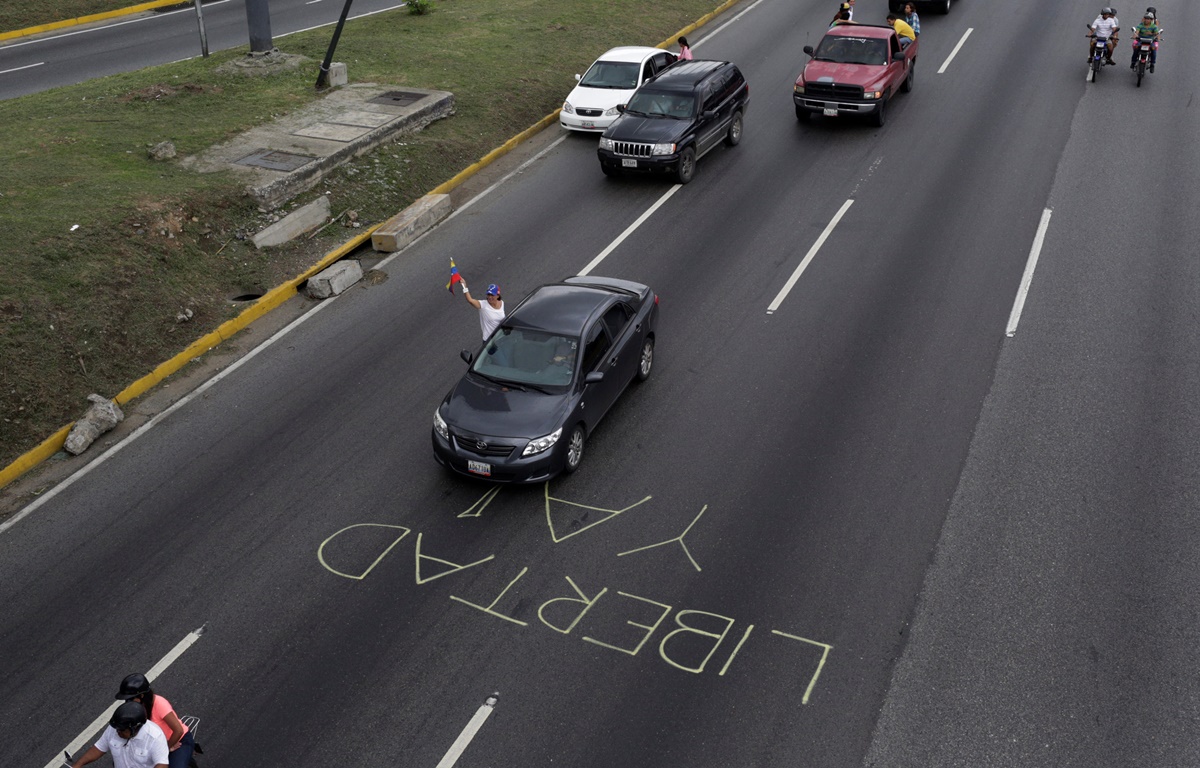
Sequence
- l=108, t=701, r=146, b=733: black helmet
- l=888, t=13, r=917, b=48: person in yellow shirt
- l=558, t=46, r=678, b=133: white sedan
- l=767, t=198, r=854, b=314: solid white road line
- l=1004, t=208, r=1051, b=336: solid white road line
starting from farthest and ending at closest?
l=888, t=13, r=917, b=48: person in yellow shirt
l=558, t=46, r=678, b=133: white sedan
l=767, t=198, r=854, b=314: solid white road line
l=1004, t=208, r=1051, b=336: solid white road line
l=108, t=701, r=146, b=733: black helmet

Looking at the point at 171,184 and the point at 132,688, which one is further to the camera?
the point at 171,184

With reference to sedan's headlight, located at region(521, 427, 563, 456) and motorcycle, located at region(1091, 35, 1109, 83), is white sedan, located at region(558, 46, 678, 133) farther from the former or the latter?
sedan's headlight, located at region(521, 427, 563, 456)

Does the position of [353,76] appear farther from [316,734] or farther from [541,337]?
[316,734]

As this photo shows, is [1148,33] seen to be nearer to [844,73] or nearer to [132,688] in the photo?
[844,73]

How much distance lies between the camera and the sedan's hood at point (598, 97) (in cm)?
2186

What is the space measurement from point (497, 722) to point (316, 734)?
158 centimetres

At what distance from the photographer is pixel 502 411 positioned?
37.1 feet

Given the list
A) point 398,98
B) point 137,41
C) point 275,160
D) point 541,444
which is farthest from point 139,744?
point 137,41

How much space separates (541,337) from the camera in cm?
1214

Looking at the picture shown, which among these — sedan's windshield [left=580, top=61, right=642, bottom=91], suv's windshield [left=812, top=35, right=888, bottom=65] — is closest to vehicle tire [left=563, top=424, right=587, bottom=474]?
sedan's windshield [left=580, top=61, right=642, bottom=91]

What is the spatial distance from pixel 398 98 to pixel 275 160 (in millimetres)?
4344

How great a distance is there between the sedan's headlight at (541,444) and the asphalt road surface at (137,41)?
21.4 m

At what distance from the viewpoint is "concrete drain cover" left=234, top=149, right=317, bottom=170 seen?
61.2 feet

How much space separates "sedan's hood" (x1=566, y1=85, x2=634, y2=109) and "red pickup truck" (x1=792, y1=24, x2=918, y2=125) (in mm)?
3947
